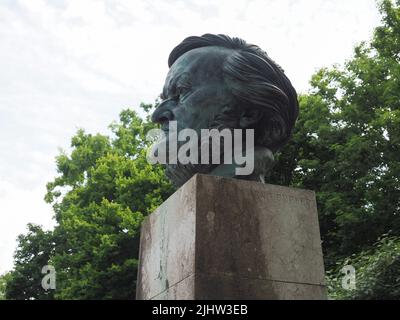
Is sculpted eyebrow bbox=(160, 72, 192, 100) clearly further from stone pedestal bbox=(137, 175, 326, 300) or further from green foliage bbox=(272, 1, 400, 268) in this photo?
green foliage bbox=(272, 1, 400, 268)

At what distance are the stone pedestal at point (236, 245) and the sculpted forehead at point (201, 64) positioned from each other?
1135 mm

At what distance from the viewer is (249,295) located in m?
3.73

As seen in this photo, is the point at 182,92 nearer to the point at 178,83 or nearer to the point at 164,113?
the point at 178,83

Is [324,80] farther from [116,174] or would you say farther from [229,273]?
[229,273]

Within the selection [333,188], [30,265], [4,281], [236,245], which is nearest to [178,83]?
[236,245]

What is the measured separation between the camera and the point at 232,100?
472cm

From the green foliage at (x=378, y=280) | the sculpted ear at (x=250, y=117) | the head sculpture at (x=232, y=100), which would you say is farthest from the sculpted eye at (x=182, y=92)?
the green foliage at (x=378, y=280)

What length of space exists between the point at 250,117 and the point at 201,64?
2.10 ft

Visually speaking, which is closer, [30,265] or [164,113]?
[164,113]

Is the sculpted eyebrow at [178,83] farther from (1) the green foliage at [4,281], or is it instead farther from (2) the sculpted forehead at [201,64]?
(1) the green foliage at [4,281]

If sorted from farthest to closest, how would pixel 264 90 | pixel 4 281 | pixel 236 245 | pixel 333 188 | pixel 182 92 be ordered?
pixel 4 281 < pixel 333 188 < pixel 182 92 < pixel 264 90 < pixel 236 245

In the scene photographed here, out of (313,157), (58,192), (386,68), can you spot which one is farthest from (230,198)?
(58,192)

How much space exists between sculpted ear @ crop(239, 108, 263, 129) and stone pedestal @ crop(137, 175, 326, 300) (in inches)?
28.3
